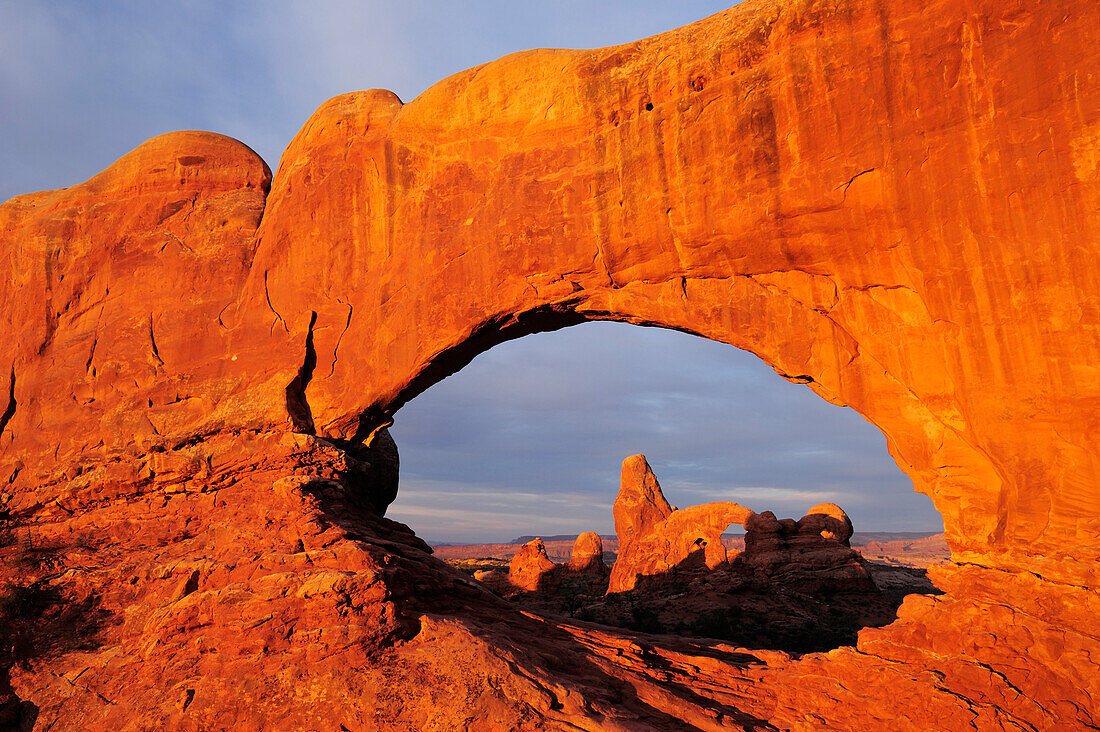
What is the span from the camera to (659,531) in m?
37.2

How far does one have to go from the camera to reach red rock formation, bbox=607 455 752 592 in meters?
33.7

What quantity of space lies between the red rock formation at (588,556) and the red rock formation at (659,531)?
272cm

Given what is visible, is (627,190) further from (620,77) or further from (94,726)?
(94,726)

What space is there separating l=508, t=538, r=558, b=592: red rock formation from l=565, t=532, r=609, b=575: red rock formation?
6.88 meters

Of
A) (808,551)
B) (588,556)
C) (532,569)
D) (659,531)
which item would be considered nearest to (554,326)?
(808,551)

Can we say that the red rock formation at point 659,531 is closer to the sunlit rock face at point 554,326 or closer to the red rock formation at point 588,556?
the red rock formation at point 588,556

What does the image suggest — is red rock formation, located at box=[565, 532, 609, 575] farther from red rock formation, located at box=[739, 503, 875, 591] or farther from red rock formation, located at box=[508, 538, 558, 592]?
red rock formation, located at box=[739, 503, 875, 591]

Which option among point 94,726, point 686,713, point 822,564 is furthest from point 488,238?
point 822,564

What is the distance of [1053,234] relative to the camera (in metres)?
9.73

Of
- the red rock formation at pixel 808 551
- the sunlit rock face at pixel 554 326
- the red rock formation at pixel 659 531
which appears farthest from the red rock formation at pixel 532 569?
the sunlit rock face at pixel 554 326

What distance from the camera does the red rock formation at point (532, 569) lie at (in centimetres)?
3503

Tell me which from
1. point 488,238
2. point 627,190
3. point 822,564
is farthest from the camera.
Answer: point 822,564

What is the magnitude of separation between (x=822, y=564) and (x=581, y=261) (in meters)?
23.8

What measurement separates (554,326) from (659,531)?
2466 centimetres
